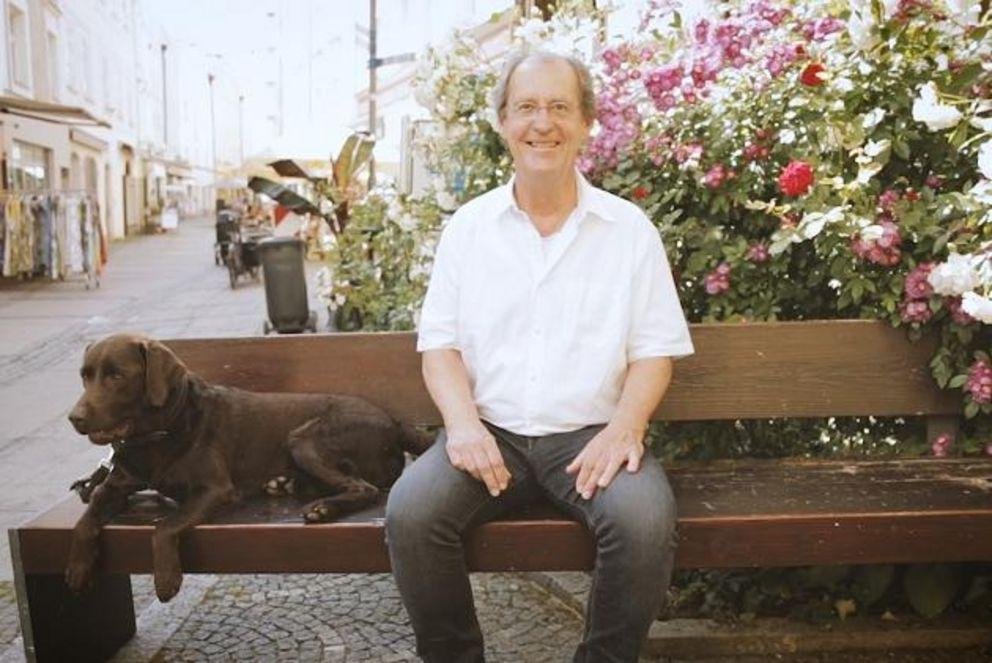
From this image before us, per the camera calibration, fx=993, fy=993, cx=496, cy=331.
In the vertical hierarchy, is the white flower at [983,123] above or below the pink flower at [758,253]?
above

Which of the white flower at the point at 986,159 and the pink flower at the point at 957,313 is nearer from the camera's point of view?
the white flower at the point at 986,159

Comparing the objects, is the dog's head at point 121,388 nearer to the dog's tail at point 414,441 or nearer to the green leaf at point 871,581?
the dog's tail at point 414,441

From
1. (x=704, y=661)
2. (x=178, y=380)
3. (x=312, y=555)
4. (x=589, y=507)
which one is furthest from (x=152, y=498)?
(x=704, y=661)

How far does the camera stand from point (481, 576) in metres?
4.01

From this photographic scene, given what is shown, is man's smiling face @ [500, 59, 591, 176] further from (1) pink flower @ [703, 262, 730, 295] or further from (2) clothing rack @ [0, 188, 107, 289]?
(2) clothing rack @ [0, 188, 107, 289]

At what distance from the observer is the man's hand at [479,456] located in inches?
107

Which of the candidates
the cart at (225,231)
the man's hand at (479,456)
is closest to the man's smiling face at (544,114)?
the man's hand at (479,456)

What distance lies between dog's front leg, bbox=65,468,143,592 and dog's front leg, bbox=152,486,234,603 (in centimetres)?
18

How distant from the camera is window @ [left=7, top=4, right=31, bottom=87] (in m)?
23.4

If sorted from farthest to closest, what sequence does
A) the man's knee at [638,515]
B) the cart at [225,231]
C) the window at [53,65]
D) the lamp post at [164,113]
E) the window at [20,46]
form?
the lamp post at [164,113]
the window at [53,65]
the window at [20,46]
the cart at [225,231]
the man's knee at [638,515]

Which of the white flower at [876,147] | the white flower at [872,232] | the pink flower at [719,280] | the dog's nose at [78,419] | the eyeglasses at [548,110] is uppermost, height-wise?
the eyeglasses at [548,110]

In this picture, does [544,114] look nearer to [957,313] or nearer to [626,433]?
[626,433]

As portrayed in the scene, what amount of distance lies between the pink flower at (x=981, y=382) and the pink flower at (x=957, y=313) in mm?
134

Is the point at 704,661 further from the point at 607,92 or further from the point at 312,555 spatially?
the point at 607,92
